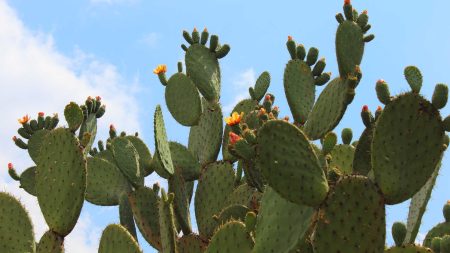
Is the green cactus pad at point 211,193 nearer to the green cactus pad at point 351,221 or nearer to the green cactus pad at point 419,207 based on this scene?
the green cactus pad at point 419,207

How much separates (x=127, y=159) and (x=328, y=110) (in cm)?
155

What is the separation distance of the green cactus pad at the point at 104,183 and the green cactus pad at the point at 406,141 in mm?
2670

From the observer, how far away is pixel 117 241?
13.6 ft

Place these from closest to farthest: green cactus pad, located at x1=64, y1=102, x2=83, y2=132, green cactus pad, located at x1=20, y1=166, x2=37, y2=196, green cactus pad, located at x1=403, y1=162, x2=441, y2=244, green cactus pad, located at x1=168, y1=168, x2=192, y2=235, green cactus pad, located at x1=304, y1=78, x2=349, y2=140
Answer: green cactus pad, located at x1=403, y1=162, x2=441, y2=244, green cactus pad, located at x1=304, y1=78, x2=349, y2=140, green cactus pad, located at x1=64, y1=102, x2=83, y2=132, green cactus pad, located at x1=168, y1=168, x2=192, y2=235, green cactus pad, located at x1=20, y1=166, x2=37, y2=196

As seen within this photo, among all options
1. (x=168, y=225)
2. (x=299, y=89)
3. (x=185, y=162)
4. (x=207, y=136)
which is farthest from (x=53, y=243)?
(x=299, y=89)

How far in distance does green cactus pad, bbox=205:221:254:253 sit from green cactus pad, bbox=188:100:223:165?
1853 mm

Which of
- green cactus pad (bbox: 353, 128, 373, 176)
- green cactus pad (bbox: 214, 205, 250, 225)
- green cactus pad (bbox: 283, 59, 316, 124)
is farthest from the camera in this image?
green cactus pad (bbox: 283, 59, 316, 124)

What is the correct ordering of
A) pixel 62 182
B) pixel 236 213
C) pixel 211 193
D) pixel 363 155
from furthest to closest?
pixel 211 193 < pixel 62 182 < pixel 236 213 < pixel 363 155

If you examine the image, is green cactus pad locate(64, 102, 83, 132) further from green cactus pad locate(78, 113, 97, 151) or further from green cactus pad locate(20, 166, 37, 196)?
green cactus pad locate(20, 166, 37, 196)

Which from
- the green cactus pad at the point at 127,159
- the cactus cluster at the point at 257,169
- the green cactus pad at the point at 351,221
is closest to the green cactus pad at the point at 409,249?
the cactus cluster at the point at 257,169

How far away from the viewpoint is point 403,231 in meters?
3.23

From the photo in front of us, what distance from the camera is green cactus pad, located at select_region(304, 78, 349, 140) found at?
14.4ft

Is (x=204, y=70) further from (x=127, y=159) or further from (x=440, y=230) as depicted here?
(x=440, y=230)

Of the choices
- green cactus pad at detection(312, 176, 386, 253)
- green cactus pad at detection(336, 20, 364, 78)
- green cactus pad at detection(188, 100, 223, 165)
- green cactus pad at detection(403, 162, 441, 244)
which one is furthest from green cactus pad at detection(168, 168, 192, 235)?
green cactus pad at detection(312, 176, 386, 253)
